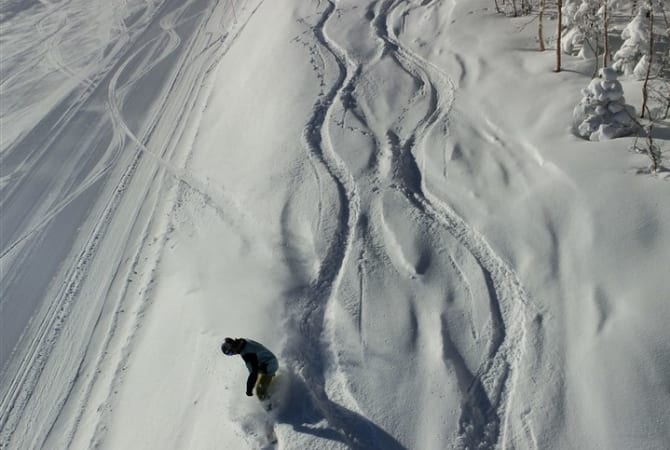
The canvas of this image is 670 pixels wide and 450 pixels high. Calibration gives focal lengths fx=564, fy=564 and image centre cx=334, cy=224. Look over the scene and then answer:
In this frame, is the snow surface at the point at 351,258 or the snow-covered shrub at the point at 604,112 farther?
the snow-covered shrub at the point at 604,112

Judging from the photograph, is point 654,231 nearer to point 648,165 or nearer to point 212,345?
point 648,165

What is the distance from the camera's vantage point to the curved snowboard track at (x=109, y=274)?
28.8 ft

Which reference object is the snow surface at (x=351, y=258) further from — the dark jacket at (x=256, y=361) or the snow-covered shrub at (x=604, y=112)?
the dark jacket at (x=256, y=361)

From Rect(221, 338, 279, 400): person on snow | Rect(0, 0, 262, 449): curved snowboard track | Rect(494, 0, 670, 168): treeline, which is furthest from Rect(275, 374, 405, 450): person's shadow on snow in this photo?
Rect(494, 0, 670, 168): treeline

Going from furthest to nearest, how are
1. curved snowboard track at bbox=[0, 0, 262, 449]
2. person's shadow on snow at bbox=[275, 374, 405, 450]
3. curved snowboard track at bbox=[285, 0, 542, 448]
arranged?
1. curved snowboard track at bbox=[0, 0, 262, 449]
2. curved snowboard track at bbox=[285, 0, 542, 448]
3. person's shadow on snow at bbox=[275, 374, 405, 450]

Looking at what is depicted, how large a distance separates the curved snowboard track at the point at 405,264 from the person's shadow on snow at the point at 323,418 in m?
0.01

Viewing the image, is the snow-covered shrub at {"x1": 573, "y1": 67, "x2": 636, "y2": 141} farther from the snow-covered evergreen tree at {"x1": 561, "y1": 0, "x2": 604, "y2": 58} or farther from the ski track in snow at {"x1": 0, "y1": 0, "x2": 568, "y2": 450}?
the snow-covered evergreen tree at {"x1": 561, "y1": 0, "x2": 604, "y2": 58}

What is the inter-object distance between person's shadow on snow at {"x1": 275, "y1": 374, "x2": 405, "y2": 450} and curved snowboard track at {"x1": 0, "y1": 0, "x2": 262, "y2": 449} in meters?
2.96

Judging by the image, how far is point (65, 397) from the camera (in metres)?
8.92

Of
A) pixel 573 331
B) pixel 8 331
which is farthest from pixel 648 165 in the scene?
pixel 8 331

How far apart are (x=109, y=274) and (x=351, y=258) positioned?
15.9 feet

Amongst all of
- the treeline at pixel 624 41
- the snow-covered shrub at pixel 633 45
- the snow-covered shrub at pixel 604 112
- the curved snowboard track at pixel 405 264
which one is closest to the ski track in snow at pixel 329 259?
the curved snowboard track at pixel 405 264

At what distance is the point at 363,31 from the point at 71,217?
30.1ft

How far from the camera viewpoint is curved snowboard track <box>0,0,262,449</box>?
345 inches
